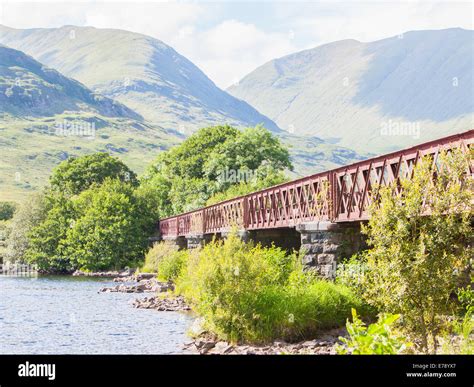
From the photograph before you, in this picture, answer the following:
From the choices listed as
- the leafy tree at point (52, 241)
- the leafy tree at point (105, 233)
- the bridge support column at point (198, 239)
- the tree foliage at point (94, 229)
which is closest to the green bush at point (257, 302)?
the bridge support column at point (198, 239)

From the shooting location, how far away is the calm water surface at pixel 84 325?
2447 centimetres

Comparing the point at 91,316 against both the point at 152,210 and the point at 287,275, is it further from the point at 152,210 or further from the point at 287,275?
the point at 152,210

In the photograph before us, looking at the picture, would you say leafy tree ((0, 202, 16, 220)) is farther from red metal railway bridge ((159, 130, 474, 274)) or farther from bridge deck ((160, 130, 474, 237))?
red metal railway bridge ((159, 130, 474, 274))

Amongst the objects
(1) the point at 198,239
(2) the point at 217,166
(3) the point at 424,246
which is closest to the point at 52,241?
(2) the point at 217,166

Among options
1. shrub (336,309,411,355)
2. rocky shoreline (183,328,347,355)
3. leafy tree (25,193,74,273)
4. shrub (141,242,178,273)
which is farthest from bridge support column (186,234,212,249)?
shrub (336,309,411,355)

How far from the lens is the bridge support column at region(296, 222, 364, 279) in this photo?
82.0 feet

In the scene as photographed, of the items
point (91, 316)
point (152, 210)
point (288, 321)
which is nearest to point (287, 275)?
point (288, 321)

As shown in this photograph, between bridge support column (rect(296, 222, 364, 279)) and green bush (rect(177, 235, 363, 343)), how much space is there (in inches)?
44.5

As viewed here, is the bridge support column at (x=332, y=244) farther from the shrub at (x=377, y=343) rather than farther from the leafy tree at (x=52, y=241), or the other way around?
the leafy tree at (x=52, y=241)

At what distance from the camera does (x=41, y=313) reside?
3538 cm

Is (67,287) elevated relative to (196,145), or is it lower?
lower

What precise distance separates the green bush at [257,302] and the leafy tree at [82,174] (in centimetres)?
6241

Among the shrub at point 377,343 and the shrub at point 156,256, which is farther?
the shrub at point 156,256
